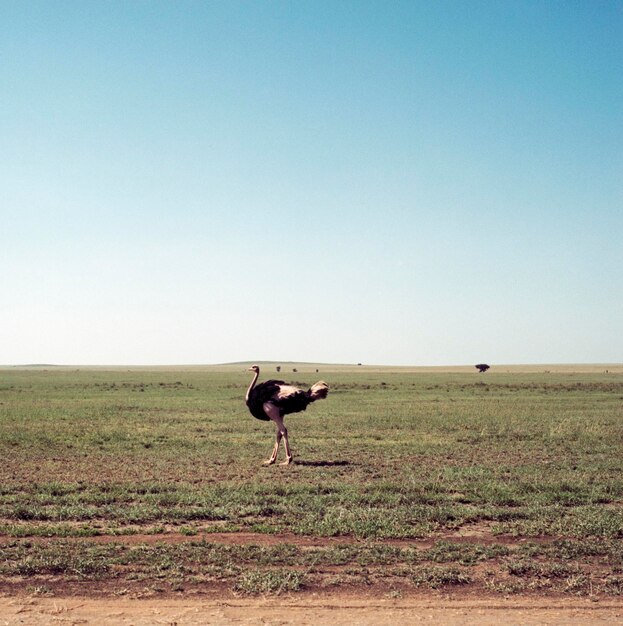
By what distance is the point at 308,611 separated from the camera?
646 cm

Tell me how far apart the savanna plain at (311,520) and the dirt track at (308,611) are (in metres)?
0.05

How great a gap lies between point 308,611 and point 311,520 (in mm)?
3471

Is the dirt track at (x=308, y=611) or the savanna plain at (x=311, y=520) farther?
the savanna plain at (x=311, y=520)

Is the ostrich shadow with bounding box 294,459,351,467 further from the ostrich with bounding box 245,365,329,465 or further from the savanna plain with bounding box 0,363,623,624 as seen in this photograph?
the ostrich with bounding box 245,365,329,465

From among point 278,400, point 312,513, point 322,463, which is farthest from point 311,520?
point 278,400

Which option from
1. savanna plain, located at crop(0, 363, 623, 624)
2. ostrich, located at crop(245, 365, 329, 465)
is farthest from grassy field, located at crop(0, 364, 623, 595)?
ostrich, located at crop(245, 365, 329, 465)

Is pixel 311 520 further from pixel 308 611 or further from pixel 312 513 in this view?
pixel 308 611

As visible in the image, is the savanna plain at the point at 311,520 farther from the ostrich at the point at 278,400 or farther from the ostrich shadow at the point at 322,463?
the ostrich at the point at 278,400

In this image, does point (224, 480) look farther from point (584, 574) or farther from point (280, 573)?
point (584, 574)

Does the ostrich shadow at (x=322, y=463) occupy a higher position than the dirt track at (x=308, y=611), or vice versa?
the dirt track at (x=308, y=611)

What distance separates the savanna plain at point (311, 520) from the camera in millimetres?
7129

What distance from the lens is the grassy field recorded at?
749 centimetres

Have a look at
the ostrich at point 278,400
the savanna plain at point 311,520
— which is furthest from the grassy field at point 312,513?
the ostrich at point 278,400

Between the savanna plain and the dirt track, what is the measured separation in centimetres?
5
